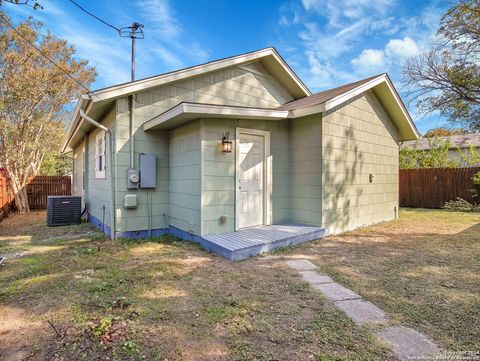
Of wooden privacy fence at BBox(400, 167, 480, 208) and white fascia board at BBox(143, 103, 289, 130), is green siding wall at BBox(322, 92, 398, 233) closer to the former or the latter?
white fascia board at BBox(143, 103, 289, 130)

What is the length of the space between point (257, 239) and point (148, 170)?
109 inches

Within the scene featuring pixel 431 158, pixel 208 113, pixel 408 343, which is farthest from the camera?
pixel 431 158

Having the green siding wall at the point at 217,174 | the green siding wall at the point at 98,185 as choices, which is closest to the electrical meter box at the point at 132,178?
the green siding wall at the point at 98,185

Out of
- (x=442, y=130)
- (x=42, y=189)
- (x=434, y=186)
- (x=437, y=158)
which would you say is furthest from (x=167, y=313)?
(x=442, y=130)

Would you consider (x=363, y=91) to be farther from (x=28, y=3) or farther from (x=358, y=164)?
(x=28, y=3)

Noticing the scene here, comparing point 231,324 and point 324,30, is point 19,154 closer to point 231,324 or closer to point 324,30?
point 231,324

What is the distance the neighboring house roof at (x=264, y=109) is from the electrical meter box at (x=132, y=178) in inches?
38.0

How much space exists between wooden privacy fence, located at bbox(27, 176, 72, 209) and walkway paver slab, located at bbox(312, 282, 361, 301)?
41.9 ft

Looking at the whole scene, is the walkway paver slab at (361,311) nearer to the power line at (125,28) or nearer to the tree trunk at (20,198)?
the power line at (125,28)

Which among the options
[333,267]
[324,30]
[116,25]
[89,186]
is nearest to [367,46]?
[324,30]

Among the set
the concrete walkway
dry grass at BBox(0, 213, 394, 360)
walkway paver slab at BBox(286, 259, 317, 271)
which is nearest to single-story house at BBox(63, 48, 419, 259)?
walkway paver slab at BBox(286, 259, 317, 271)

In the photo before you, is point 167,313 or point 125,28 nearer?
point 167,313

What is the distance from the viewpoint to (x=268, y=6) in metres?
9.03

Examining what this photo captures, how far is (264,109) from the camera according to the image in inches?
213
